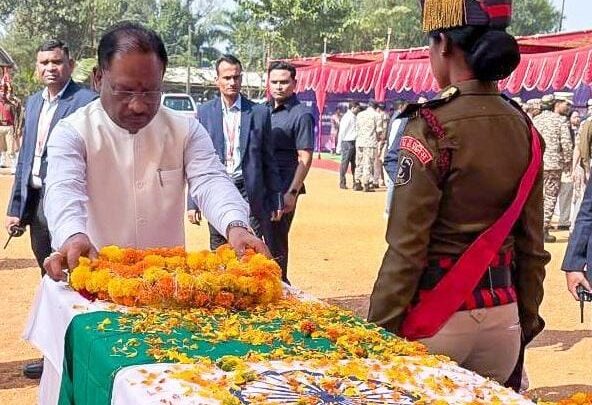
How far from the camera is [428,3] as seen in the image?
2686 mm

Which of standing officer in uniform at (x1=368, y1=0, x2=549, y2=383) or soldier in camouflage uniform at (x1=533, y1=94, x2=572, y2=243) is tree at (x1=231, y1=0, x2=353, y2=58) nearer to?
soldier in camouflage uniform at (x1=533, y1=94, x2=572, y2=243)

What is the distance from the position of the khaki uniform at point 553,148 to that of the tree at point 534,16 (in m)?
69.5

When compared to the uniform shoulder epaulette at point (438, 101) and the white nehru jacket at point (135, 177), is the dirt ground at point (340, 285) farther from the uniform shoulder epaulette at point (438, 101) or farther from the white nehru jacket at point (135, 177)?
the uniform shoulder epaulette at point (438, 101)

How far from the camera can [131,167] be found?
3131mm

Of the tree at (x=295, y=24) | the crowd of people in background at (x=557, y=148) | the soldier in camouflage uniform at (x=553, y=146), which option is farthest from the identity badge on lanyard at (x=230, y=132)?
the tree at (x=295, y=24)

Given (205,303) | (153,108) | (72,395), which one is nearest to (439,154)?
(205,303)

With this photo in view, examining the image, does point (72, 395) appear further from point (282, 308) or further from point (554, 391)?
point (554, 391)

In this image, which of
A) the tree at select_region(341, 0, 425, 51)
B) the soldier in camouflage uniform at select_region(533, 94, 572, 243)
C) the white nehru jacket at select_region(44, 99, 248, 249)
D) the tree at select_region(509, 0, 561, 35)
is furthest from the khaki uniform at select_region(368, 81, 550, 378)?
the tree at select_region(509, 0, 561, 35)

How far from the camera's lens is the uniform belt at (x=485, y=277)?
2646 mm

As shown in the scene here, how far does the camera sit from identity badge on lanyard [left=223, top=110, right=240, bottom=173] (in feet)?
20.3

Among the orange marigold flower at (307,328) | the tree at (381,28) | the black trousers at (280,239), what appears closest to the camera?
the orange marigold flower at (307,328)

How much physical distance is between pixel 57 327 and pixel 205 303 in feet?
1.57

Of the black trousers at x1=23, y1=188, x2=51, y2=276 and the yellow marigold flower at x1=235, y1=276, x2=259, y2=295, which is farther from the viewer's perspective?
the black trousers at x1=23, y1=188, x2=51, y2=276

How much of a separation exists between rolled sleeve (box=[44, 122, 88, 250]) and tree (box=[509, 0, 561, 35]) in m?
79.1
